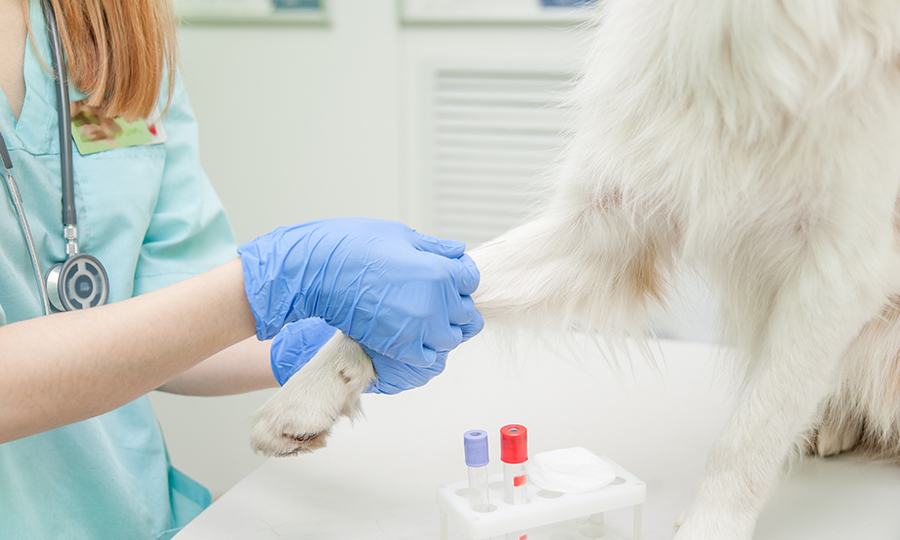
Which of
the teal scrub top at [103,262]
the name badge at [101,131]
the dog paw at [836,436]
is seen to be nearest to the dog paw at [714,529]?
the dog paw at [836,436]

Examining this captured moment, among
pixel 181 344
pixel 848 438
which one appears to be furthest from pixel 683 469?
pixel 181 344

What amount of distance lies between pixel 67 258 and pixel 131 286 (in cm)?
10

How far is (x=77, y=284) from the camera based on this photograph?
78 centimetres

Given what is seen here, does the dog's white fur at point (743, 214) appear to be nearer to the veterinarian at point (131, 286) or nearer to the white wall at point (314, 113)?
the veterinarian at point (131, 286)

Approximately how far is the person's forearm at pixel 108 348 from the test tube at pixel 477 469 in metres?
0.26

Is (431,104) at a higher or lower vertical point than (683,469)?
higher

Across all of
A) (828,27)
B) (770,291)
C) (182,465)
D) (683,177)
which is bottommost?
(182,465)

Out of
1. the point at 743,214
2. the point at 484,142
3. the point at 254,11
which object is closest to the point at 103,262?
the point at 743,214

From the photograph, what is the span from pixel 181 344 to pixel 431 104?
1188 millimetres

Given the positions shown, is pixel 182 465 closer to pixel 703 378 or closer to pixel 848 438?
pixel 703 378

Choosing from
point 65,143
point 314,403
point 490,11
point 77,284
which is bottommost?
point 314,403

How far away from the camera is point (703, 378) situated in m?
1.05

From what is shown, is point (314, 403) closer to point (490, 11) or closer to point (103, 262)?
point (103, 262)

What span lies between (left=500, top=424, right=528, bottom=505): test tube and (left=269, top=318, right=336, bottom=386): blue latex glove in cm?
32
